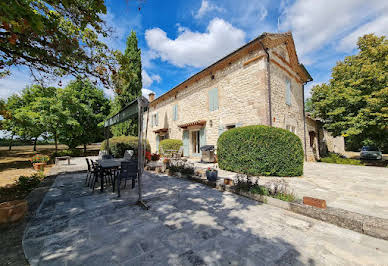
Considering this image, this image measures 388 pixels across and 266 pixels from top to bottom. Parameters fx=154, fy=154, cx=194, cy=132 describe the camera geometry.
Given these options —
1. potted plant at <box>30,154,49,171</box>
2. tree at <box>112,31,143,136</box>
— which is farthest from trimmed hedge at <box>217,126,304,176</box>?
Answer: tree at <box>112,31,143,136</box>

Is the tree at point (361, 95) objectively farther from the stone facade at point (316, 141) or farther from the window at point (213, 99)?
the window at point (213, 99)

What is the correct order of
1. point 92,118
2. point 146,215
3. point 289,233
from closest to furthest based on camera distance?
point 289,233, point 146,215, point 92,118

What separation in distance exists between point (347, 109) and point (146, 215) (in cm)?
1411

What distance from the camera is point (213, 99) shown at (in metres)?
10.2

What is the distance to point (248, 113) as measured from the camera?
8.25 meters

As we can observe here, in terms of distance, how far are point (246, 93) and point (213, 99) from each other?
93.7 inches

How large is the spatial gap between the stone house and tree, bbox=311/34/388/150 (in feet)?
6.04

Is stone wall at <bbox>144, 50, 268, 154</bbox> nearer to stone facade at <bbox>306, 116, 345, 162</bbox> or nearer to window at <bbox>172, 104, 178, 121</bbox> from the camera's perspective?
window at <bbox>172, 104, 178, 121</bbox>

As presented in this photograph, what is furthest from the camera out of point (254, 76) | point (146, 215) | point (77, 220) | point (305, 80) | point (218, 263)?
point (305, 80)

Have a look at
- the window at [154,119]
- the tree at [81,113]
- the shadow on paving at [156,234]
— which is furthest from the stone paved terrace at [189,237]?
the window at [154,119]

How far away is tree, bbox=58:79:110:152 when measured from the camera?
11.6m

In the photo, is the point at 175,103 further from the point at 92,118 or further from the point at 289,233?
the point at 289,233

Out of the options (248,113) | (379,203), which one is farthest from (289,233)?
(248,113)

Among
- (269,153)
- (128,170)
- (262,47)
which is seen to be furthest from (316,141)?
(128,170)
